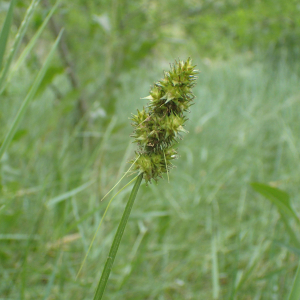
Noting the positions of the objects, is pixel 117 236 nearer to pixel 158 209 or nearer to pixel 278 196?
pixel 278 196

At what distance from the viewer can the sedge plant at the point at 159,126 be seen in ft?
1.10

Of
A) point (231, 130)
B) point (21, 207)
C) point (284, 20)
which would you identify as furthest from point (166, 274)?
point (284, 20)

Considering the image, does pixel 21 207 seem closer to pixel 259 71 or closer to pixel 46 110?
pixel 46 110

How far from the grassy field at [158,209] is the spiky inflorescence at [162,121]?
0.22 meters

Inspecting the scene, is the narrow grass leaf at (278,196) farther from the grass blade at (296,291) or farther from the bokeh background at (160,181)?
the grass blade at (296,291)

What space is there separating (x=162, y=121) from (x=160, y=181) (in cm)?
133

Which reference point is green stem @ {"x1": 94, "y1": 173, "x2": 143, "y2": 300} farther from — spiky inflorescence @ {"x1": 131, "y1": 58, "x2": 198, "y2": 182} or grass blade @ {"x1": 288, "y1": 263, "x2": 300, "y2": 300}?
grass blade @ {"x1": 288, "y1": 263, "x2": 300, "y2": 300}

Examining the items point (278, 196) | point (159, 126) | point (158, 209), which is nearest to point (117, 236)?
point (159, 126)

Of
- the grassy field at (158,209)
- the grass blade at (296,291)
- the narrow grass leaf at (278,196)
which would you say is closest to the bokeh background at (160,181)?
the grassy field at (158,209)

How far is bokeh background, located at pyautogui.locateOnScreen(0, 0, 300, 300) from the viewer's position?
102 centimetres

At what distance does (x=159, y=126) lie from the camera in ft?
1.12

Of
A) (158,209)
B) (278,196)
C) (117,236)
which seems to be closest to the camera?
(117,236)

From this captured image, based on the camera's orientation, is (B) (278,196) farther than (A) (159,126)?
Yes

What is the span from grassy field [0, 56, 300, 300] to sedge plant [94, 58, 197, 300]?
0.22 m
